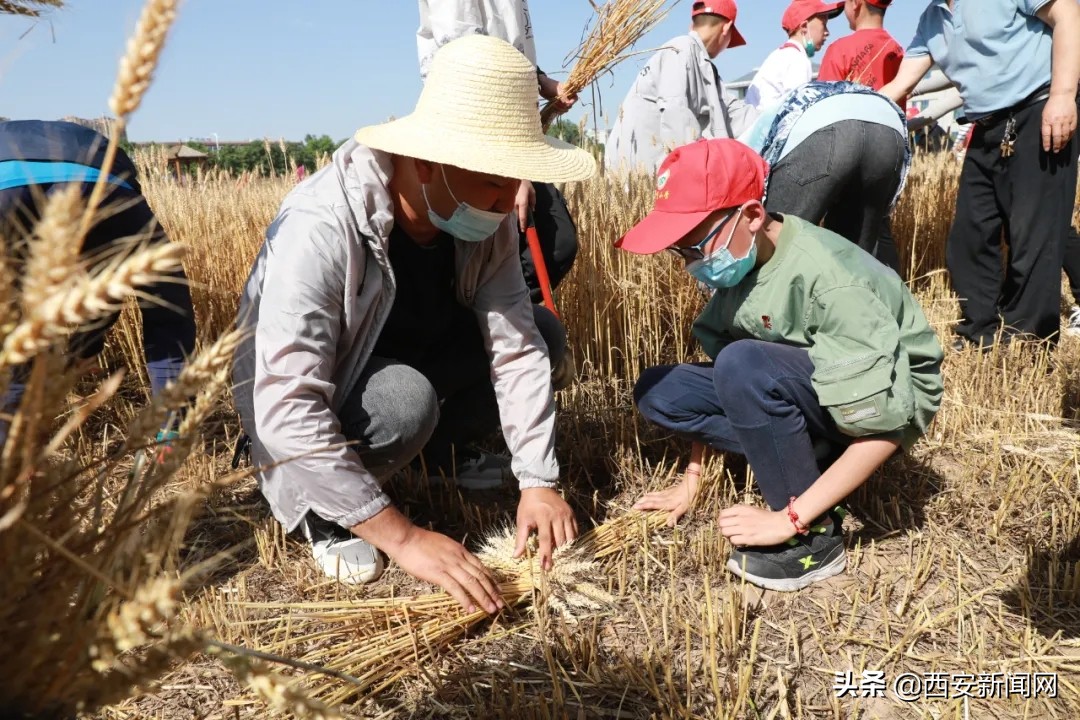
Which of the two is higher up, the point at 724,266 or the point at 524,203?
the point at 524,203

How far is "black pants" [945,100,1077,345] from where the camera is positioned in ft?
10.0

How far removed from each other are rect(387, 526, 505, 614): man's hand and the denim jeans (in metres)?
0.32

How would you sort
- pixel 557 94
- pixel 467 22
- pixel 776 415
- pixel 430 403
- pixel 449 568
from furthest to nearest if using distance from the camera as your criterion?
pixel 557 94 → pixel 467 22 → pixel 430 403 → pixel 776 415 → pixel 449 568

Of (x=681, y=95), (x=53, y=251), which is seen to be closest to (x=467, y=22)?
(x=681, y=95)

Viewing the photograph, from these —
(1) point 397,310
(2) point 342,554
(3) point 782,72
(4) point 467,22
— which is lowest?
(2) point 342,554

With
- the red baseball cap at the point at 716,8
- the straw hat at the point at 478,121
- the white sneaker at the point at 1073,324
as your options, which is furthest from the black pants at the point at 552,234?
the white sneaker at the point at 1073,324

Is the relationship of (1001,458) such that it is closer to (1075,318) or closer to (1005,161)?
(1005,161)

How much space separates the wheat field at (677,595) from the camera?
1456mm

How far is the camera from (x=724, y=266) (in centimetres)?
188

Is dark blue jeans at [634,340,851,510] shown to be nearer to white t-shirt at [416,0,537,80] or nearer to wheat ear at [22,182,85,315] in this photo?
white t-shirt at [416,0,537,80]

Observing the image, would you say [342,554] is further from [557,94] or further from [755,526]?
[557,94]

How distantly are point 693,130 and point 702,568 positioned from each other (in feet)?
7.54

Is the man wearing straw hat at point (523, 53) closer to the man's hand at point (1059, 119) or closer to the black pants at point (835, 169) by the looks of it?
the black pants at point (835, 169)

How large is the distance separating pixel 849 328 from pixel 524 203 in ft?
3.67
